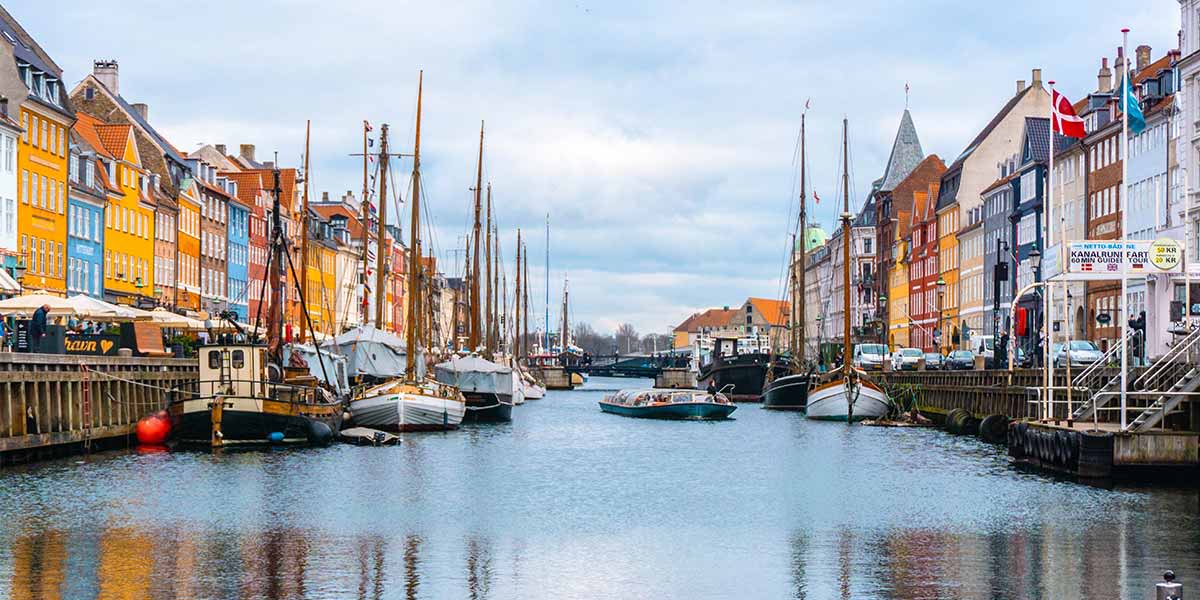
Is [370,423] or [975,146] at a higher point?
[975,146]

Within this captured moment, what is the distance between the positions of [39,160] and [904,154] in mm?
123385

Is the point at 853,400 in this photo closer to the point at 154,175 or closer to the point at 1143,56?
the point at 1143,56

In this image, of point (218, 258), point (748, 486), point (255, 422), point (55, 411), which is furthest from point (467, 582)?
point (218, 258)

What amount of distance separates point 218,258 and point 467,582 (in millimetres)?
109820

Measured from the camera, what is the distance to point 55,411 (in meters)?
52.8

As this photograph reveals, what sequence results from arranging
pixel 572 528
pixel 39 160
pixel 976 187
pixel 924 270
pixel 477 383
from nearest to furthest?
pixel 572 528 < pixel 39 160 < pixel 477 383 < pixel 976 187 < pixel 924 270

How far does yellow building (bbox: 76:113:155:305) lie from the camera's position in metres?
102

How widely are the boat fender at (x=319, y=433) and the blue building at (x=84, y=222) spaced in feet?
108

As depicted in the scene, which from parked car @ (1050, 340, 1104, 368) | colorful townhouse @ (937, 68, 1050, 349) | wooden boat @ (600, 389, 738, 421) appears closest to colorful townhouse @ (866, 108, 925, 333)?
colorful townhouse @ (937, 68, 1050, 349)

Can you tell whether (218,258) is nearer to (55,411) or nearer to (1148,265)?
(55,411)

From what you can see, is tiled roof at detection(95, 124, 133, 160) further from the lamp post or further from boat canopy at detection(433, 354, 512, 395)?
the lamp post

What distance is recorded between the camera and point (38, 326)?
176 feet

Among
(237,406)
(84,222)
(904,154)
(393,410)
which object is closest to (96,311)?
(237,406)

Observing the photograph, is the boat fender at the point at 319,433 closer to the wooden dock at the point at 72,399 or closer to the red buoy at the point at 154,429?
the red buoy at the point at 154,429
